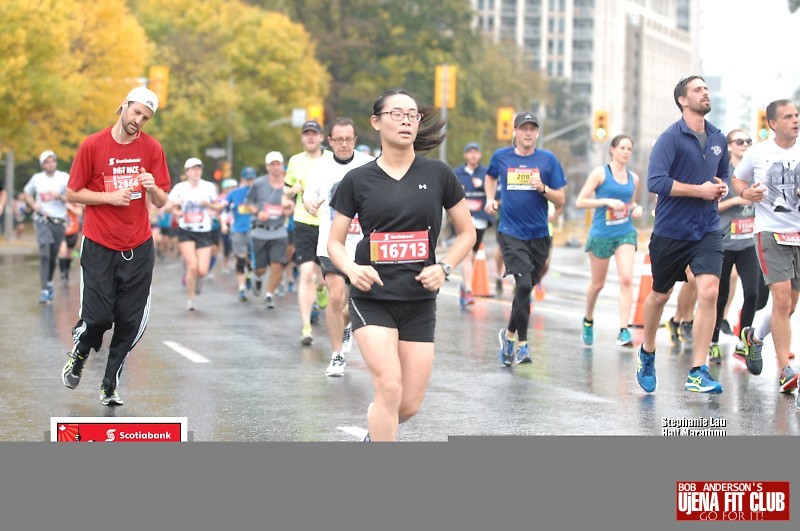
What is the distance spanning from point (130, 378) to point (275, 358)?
1907 millimetres

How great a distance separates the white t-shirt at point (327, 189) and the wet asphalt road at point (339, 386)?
3.66 ft

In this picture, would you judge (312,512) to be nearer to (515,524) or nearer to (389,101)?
(515,524)

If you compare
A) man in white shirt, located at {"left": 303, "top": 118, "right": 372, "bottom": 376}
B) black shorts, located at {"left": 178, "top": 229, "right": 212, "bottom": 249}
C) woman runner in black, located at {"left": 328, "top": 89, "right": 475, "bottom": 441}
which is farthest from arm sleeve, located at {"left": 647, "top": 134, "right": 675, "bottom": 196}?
black shorts, located at {"left": 178, "top": 229, "right": 212, "bottom": 249}

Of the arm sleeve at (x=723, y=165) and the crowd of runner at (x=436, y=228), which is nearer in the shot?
the crowd of runner at (x=436, y=228)

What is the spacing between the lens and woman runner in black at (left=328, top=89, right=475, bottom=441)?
7.04 meters

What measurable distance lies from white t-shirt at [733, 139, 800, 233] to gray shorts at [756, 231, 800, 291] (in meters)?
0.10

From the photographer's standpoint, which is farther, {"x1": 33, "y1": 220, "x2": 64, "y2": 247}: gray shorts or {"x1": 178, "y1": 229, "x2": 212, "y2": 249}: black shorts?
{"x1": 33, "y1": 220, "x2": 64, "y2": 247}: gray shorts

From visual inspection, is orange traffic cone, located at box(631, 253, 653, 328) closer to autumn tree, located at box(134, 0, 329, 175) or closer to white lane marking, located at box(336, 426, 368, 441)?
white lane marking, located at box(336, 426, 368, 441)

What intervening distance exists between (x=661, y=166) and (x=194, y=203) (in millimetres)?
10063

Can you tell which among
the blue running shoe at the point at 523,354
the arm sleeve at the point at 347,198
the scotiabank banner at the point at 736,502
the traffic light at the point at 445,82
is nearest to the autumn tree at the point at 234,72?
the traffic light at the point at 445,82

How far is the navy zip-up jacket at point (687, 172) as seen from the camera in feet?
34.6

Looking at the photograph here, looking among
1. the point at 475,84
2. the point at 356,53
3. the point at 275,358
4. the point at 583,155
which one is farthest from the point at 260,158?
the point at 583,155

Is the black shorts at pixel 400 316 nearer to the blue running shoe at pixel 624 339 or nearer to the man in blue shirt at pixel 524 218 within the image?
the man in blue shirt at pixel 524 218

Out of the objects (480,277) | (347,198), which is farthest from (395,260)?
(480,277)
